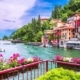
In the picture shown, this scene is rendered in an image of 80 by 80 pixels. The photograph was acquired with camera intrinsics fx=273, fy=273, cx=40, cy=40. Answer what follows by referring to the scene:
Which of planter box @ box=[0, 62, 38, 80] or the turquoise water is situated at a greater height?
planter box @ box=[0, 62, 38, 80]

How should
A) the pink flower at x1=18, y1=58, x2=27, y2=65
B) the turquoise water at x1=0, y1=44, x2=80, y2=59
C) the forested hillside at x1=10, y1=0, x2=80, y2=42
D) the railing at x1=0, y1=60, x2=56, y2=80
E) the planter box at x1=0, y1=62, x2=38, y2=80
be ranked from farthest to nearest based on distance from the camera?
the forested hillside at x1=10, y1=0, x2=80, y2=42
the turquoise water at x1=0, y1=44, x2=80, y2=59
the pink flower at x1=18, y1=58, x2=27, y2=65
the railing at x1=0, y1=60, x2=56, y2=80
the planter box at x1=0, y1=62, x2=38, y2=80

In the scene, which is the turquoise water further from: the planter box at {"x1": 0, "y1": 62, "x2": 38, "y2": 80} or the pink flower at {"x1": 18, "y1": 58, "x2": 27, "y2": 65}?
the planter box at {"x1": 0, "y1": 62, "x2": 38, "y2": 80}

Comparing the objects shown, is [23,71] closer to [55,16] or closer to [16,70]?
[16,70]

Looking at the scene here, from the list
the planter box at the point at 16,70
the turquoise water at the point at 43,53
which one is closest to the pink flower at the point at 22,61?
the planter box at the point at 16,70

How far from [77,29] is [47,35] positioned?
47.9ft

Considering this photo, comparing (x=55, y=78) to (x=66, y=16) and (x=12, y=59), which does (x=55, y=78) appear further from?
(x=66, y=16)

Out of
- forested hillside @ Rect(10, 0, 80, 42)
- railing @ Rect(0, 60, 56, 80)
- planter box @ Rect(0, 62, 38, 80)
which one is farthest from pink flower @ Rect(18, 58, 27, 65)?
forested hillside @ Rect(10, 0, 80, 42)

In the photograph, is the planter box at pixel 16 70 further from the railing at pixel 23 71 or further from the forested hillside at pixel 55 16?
the forested hillside at pixel 55 16

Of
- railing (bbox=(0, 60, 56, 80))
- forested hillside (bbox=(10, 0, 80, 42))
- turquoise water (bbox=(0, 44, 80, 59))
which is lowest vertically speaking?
turquoise water (bbox=(0, 44, 80, 59))

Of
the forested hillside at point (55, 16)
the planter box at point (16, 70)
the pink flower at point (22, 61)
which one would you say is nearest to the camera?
the planter box at point (16, 70)

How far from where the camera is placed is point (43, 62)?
5668mm

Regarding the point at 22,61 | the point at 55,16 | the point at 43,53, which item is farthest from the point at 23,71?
the point at 55,16

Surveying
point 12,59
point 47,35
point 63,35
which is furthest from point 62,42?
point 12,59

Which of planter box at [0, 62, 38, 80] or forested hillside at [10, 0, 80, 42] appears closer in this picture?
planter box at [0, 62, 38, 80]
